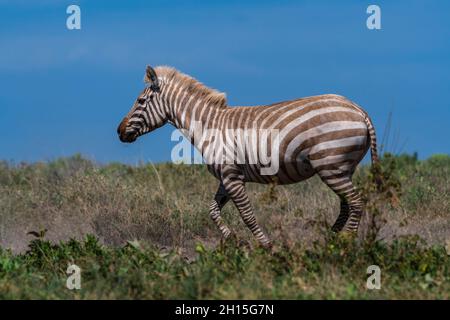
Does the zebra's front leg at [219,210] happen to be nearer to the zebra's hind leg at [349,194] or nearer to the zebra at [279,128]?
the zebra at [279,128]

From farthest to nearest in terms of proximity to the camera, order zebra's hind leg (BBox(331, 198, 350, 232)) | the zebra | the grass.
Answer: zebra's hind leg (BBox(331, 198, 350, 232)), the zebra, the grass

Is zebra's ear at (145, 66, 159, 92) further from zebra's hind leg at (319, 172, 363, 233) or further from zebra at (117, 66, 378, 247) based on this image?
zebra's hind leg at (319, 172, 363, 233)

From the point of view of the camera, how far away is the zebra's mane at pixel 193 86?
456 inches

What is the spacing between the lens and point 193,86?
11672mm

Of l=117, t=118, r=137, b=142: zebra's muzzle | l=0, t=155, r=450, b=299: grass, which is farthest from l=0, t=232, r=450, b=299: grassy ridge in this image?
l=117, t=118, r=137, b=142: zebra's muzzle

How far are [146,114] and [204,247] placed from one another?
282 cm

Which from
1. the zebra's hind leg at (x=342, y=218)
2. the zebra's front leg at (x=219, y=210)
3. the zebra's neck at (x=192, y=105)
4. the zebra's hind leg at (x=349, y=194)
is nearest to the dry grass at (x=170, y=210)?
the zebra's hind leg at (x=342, y=218)

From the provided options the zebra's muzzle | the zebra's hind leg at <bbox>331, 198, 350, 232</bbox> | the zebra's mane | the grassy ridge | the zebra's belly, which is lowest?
the grassy ridge

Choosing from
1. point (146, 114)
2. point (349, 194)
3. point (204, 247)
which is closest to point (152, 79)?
point (146, 114)

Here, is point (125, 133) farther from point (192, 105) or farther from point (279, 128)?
point (279, 128)

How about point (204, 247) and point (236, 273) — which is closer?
point (236, 273)

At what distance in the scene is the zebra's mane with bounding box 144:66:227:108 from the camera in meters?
11.6

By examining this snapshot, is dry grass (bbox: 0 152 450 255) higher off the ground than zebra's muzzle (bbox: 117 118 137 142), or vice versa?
zebra's muzzle (bbox: 117 118 137 142)

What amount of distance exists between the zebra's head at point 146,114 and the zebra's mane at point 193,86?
5.7 inches
